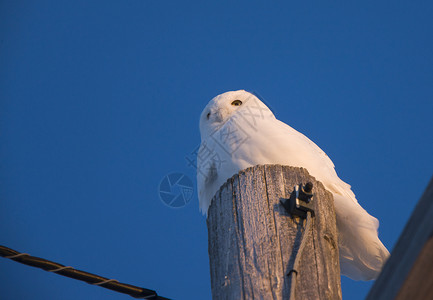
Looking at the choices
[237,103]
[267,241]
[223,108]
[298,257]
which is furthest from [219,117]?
[298,257]

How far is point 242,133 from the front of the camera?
3.58 meters

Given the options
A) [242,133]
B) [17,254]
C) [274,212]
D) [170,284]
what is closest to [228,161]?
[242,133]

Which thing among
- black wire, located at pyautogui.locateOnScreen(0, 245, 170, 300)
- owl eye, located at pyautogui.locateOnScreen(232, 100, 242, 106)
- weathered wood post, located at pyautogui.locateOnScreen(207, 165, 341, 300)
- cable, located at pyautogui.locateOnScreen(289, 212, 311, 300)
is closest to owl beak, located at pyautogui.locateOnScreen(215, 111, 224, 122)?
owl eye, located at pyautogui.locateOnScreen(232, 100, 242, 106)

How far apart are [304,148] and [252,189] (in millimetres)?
1348

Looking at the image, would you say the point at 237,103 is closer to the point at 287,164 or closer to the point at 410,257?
the point at 287,164

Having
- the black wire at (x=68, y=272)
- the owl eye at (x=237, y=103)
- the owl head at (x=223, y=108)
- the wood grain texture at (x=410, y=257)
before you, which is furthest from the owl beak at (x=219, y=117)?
the wood grain texture at (x=410, y=257)

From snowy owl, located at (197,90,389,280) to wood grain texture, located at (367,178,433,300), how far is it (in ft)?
4.77

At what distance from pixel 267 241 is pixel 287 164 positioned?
1301mm

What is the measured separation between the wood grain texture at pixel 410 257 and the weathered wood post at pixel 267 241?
648mm

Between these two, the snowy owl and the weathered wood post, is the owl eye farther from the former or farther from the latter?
the weathered wood post

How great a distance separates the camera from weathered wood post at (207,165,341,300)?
182cm

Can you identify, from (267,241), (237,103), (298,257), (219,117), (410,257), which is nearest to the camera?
(410,257)

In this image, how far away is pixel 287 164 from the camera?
3199mm

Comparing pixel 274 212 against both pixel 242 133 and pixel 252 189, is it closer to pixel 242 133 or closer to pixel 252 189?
pixel 252 189
